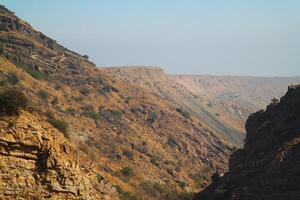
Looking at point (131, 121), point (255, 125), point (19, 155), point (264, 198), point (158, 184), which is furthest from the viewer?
point (131, 121)

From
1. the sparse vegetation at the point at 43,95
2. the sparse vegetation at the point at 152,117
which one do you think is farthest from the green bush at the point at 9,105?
the sparse vegetation at the point at 152,117

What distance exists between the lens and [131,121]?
2785 inches

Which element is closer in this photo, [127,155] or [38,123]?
[38,123]

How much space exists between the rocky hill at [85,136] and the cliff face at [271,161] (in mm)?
8877

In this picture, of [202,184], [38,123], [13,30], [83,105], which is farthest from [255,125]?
[13,30]

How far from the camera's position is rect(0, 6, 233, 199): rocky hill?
2089cm

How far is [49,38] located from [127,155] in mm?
36010

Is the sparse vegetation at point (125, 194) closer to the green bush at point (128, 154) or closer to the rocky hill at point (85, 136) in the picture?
the rocky hill at point (85, 136)

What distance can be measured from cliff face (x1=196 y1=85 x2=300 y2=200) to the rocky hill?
8877 mm

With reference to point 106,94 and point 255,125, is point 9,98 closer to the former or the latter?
point 255,125

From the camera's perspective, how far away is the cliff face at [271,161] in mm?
29344

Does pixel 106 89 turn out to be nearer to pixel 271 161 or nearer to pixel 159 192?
pixel 159 192

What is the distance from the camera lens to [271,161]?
106ft

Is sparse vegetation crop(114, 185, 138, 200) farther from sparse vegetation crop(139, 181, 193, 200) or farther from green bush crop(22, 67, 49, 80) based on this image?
green bush crop(22, 67, 49, 80)
